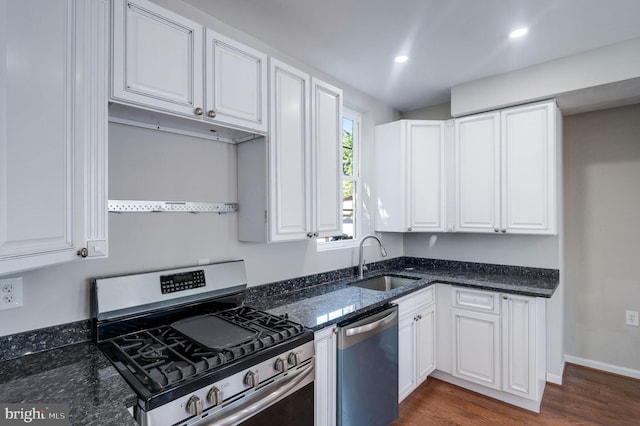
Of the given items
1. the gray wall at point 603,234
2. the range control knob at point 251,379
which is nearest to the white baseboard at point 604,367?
the gray wall at point 603,234

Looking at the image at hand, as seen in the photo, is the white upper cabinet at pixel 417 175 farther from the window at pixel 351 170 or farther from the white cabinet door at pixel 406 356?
the white cabinet door at pixel 406 356

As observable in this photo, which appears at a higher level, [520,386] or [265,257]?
[265,257]

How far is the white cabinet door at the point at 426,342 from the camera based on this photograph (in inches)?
102

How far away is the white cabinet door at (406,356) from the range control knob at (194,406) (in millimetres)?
1559

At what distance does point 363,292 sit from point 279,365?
1.07m

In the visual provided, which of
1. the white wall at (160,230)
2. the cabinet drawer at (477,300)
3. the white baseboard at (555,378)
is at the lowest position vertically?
the white baseboard at (555,378)

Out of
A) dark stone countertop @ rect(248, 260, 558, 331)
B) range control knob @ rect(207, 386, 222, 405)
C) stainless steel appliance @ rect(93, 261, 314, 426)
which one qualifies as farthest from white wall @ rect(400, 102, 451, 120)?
range control knob @ rect(207, 386, 222, 405)

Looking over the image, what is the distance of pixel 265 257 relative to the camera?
2.24 meters

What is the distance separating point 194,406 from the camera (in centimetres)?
112

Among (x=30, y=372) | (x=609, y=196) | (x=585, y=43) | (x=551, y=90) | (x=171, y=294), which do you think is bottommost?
(x=30, y=372)

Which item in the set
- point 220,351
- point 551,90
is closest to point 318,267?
point 220,351

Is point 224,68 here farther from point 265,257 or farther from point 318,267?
point 318,267

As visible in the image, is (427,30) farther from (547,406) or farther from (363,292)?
(547,406)

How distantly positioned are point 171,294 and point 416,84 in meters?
2.61
